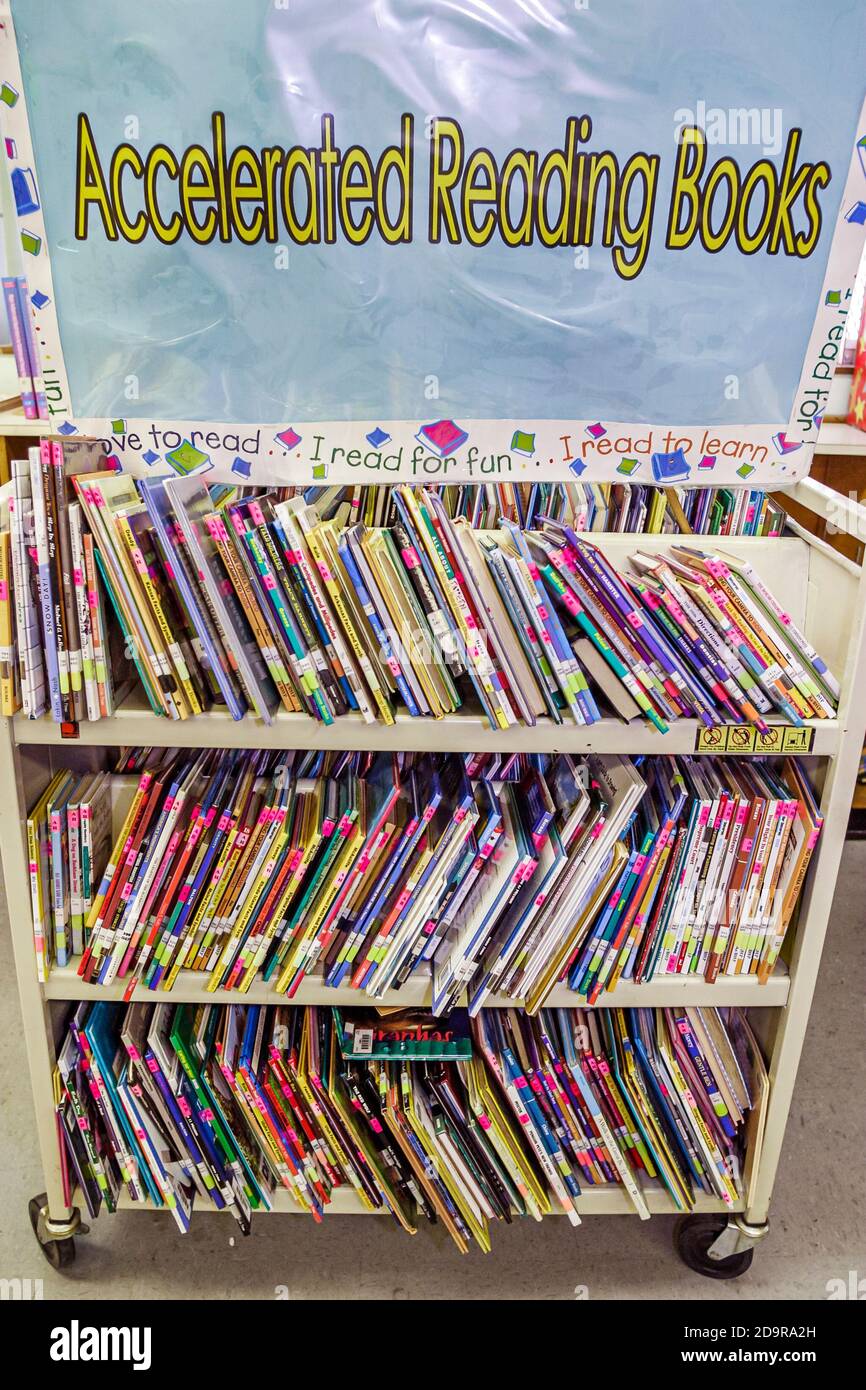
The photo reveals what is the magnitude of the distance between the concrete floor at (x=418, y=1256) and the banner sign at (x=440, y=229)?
1.36 meters

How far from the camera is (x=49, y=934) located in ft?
5.19

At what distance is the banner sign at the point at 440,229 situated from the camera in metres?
1.25

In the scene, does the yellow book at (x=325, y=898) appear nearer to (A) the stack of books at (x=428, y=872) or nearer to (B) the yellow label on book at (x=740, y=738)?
(A) the stack of books at (x=428, y=872)

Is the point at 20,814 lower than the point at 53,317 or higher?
lower

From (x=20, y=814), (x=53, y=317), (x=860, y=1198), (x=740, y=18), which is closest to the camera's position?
(x=740, y=18)

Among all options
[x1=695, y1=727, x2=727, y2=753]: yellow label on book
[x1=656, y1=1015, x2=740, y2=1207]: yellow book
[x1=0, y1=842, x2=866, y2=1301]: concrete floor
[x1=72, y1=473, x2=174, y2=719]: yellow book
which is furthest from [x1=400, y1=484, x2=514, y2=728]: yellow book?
[x1=0, y1=842, x2=866, y2=1301]: concrete floor

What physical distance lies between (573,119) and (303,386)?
0.48m

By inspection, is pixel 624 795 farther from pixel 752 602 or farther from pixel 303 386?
pixel 303 386

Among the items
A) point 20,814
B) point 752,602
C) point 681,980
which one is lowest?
point 681,980

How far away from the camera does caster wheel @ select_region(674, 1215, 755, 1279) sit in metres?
1.76

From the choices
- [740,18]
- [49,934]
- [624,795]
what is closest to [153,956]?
[49,934]

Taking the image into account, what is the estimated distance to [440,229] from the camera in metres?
1.32

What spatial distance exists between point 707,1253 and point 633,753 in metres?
0.96

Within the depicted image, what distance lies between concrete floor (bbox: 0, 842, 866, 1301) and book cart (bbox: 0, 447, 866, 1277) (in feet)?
0.20
